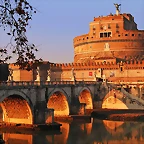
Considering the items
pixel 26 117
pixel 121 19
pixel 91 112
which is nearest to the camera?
pixel 26 117

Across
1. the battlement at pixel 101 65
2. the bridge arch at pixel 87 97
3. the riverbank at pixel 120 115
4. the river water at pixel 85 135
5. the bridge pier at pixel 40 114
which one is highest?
the battlement at pixel 101 65

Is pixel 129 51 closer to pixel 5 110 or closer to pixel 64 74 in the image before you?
pixel 64 74

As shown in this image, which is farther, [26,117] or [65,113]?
[65,113]

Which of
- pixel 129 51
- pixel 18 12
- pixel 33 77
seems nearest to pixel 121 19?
pixel 129 51

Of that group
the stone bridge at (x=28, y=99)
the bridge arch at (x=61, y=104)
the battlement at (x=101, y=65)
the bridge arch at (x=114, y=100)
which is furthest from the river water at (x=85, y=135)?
the battlement at (x=101, y=65)

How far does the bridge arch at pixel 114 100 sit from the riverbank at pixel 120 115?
155 cm

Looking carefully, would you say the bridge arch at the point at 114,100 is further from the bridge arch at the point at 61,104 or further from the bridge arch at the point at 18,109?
the bridge arch at the point at 18,109

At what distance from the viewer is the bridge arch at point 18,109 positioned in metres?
20.5

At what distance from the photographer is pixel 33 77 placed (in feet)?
133

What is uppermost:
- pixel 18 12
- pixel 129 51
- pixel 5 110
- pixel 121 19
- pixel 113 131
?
pixel 121 19

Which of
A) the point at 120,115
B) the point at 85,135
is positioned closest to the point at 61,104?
the point at 120,115

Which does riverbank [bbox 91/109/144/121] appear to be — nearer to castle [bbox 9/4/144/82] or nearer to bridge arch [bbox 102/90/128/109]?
bridge arch [bbox 102/90/128/109]

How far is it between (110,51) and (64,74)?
22.4 ft

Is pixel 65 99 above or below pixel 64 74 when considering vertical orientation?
below
